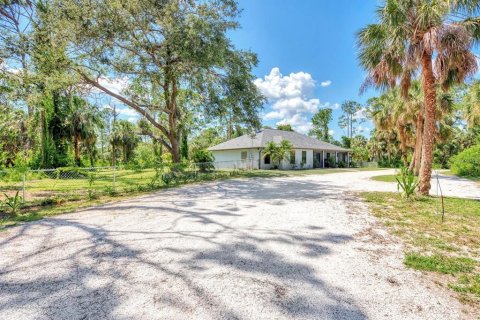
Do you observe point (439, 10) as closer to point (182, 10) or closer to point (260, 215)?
point (260, 215)

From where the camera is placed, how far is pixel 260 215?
649 centimetres

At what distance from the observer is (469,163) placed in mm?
17344

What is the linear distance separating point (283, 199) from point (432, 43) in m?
6.42

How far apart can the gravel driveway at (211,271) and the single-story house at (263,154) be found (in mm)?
18811

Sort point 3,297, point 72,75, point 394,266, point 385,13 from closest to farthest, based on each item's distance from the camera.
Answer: point 3,297, point 394,266, point 385,13, point 72,75

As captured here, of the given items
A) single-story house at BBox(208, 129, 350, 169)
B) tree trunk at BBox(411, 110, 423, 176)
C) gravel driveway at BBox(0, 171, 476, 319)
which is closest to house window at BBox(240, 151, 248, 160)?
single-story house at BBox(208, 129, 350, 169)

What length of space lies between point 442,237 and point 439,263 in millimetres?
1448

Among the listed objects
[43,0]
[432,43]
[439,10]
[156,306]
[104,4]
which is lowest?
[156,306]

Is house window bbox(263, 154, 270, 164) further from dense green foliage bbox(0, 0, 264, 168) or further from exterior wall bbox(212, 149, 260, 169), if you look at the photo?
dense green foliage bbox(0, 0, 264, 168)

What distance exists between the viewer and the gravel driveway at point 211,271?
8.57 ft

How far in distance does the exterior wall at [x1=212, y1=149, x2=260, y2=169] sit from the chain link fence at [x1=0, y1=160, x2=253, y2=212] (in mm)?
8510

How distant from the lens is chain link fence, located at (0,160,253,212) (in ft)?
27.2

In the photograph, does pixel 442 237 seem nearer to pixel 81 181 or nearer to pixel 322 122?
pixel 81 181

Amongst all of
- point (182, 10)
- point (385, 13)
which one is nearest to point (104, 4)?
point (182, 10)
